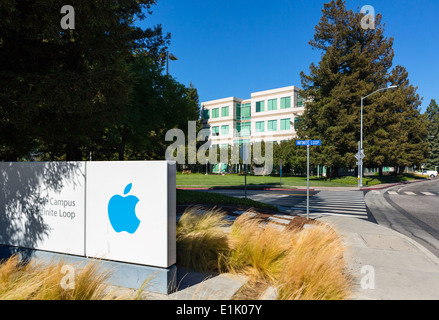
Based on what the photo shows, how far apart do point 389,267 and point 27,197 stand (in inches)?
268

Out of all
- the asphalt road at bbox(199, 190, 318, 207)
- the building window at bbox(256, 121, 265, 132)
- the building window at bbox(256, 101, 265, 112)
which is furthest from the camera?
the building window at bbox(256, 101, 265, 112)

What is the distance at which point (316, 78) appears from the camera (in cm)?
3475

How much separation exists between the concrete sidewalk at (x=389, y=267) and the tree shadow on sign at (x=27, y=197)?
192 inches

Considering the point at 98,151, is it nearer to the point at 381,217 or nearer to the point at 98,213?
the point at 98,213

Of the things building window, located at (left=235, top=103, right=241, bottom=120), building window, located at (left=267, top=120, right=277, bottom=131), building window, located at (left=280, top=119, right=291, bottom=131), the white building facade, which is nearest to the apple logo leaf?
the white building facade

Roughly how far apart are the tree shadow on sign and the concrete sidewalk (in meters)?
4.87

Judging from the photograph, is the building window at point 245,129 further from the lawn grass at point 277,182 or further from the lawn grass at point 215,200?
the lawn grass at point 215,200

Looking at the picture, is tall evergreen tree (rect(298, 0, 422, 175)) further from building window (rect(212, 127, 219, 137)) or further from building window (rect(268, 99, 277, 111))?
building window (rect(212, 127, 219, 137))

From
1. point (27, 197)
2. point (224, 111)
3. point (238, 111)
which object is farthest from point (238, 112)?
point (27, 197)

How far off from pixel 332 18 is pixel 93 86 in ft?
119

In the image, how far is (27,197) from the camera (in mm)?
4914

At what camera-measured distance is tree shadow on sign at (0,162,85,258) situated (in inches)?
183

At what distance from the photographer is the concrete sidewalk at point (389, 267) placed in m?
4.04
